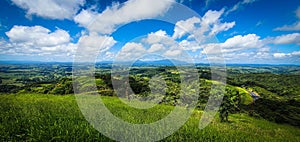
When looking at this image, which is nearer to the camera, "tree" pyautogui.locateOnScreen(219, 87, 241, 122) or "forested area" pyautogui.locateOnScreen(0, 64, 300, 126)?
"tree" pyautogui.locateOnScreen(219, 87, 241, 122)

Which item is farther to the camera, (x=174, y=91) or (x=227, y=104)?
(x=174, y=91)

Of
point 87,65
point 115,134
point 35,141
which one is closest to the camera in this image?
point 35,141

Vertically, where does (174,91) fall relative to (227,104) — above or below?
below

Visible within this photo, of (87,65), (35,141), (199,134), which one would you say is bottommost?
(199,134)

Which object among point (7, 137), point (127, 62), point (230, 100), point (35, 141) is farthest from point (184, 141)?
point (230, 100)

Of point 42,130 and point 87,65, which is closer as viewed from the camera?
point 42,130

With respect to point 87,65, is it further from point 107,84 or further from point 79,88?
point 107,84

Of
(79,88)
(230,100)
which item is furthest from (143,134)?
(79,88)

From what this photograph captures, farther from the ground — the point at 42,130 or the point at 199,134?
the point at 42,130

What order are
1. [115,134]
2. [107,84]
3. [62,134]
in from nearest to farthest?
[62,134] < [115,134] < [107,84]

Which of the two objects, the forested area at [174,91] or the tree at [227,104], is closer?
the tree at [227,104]
